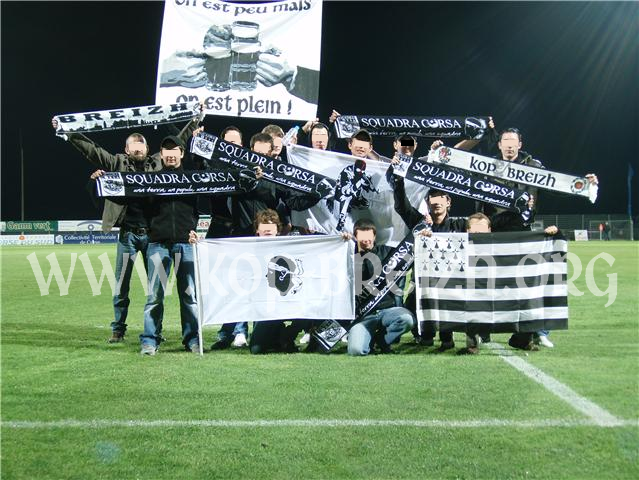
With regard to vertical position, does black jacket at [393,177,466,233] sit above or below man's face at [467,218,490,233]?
above

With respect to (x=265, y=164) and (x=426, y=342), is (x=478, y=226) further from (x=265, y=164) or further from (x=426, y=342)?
(x=265, y=164)

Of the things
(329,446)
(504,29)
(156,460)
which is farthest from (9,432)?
(504,29)

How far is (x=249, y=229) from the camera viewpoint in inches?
260

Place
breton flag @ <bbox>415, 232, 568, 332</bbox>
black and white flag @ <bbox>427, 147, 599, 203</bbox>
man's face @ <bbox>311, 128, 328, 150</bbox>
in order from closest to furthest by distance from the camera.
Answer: breton flag @ <bbox>415, 232, 568, 332</bbox>
black and white flag @ <bbox>427, 147, 599, 203</bbox>
man's face @ <bbox>311, 128, 328, 150</bbox>

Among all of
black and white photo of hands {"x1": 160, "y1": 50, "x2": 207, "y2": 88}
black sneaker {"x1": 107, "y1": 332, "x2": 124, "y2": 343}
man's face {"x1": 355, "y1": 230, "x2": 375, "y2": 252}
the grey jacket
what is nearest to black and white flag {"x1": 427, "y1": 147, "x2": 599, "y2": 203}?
man's face {"x1": 355, "y1": 230, "x2": 375, "y2": 252}

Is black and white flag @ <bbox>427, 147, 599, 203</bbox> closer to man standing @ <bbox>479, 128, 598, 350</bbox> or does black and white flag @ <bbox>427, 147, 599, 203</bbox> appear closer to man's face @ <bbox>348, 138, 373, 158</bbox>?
man standing @ <bbox>479, 128, 598, 350</bbox>

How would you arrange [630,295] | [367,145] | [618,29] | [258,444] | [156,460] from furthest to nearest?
1. [618,29]
2. [630,295]
3. [367,145]
4. [258,444]
5. [156,460]

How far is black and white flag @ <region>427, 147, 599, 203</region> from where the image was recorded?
6.11 meters

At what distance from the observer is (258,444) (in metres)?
3.25

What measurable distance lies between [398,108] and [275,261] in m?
31.4

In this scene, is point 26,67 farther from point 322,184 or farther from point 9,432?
point 9,432

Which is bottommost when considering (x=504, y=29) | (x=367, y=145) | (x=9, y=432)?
(x=9, y=432)

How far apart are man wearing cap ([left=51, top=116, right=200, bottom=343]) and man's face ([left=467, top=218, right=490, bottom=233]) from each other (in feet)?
10.3

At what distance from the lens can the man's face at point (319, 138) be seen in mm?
7352
